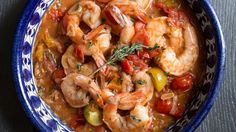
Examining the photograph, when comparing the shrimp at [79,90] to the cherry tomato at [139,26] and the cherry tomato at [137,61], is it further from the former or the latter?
the cherry tomato at [139,26]

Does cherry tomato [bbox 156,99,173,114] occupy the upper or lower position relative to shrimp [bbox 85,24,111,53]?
lower

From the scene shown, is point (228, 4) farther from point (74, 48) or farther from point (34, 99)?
point (34, 99)

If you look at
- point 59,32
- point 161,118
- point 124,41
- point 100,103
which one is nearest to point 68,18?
point 59,32

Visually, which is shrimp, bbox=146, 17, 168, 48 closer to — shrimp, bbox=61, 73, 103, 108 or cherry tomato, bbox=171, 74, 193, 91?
cherry tomato, bbox=171, 74, 193, 91

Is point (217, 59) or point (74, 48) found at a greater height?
point (74, 48)

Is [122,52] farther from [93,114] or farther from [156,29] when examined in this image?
[93,114]

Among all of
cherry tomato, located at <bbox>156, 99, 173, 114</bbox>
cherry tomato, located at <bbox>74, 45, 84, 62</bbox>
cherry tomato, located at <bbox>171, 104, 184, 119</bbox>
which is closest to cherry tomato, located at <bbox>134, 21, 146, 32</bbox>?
cherry tomato, located at <bbox>74, 45, 84, 62</bbox>

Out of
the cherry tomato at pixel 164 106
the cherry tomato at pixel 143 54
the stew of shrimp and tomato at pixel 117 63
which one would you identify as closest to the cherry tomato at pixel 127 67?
the stew of shrimp and tomato at pixel 117 63
